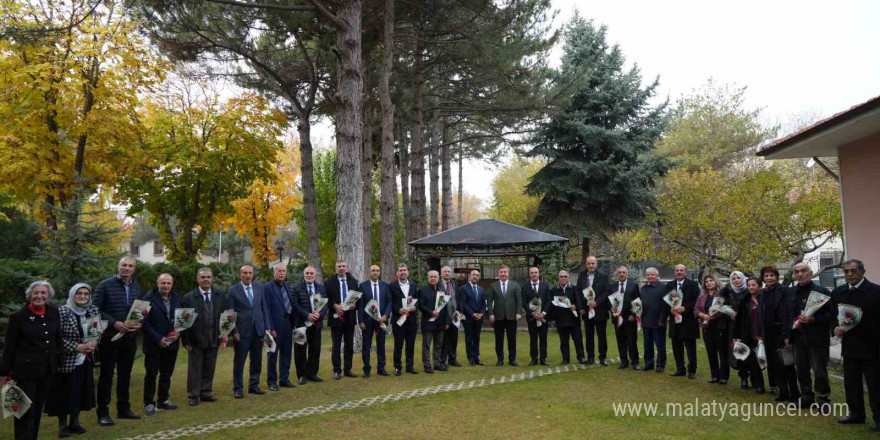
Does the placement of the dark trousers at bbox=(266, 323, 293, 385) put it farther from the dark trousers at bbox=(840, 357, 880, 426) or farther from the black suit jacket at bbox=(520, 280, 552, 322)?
the dark trousers at bbox=(840, 357, 880, 426)

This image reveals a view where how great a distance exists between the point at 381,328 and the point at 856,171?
839cm

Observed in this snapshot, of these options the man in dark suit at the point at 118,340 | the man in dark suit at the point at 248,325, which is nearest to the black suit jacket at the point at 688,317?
A: the man in dark suit at the point at 248,325

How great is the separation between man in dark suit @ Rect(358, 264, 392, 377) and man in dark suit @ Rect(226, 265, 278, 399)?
61.6 inches

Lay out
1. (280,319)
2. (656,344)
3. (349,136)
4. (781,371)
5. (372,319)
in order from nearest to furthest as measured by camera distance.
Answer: (781,371), (280,319), (372,319), (656,344), (349,136)

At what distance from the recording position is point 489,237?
1602 cm

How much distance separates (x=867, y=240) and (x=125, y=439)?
36.2ft

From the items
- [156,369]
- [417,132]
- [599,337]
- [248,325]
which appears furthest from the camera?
[417,132]

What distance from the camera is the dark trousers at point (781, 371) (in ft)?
23.7

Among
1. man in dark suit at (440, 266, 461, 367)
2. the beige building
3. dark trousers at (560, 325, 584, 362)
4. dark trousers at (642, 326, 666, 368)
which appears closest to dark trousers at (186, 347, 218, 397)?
man in dark suit at (440, 266, 461, 367)

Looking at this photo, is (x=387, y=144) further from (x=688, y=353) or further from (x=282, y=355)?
(x=688, y=353)

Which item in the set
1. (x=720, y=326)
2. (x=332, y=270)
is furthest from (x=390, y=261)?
(x=332, y=270)

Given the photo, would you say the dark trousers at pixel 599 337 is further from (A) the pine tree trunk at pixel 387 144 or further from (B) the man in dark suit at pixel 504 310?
(A) the pine tree trunk at pixel 387 144

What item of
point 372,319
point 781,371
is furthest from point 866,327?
point 372,319

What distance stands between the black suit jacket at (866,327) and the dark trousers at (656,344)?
3.50 m
